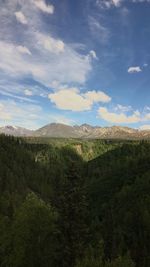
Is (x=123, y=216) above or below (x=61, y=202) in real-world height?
below

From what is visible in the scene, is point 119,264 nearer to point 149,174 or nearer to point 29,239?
point 29,239

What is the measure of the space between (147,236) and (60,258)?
7998cm

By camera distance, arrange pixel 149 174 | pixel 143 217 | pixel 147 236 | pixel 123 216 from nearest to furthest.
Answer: pixel 147 236 < pixel 143 217 < pixel 123 216 < pixel 149 174

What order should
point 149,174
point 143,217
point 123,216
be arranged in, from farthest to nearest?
point 149,174 → point 123,216 → point 143,217

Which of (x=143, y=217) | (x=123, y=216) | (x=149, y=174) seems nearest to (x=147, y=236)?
(x=143, y=217)

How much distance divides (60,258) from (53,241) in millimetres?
7418

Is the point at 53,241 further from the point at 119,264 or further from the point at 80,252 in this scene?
the point at 119,264

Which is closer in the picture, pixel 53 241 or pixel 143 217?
pixel 53 241

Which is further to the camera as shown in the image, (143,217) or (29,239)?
(143,217)

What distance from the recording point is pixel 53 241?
49.1 m

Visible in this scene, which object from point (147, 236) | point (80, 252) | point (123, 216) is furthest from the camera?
point (123, 216)

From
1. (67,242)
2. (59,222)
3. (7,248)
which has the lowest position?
(7,248)

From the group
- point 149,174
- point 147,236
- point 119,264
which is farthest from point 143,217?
point 119,264

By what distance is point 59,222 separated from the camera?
4169 cm
